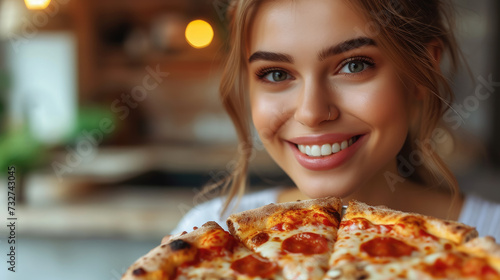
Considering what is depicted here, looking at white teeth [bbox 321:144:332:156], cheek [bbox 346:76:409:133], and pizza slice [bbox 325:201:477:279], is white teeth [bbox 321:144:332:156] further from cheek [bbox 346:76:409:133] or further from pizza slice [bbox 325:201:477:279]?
pizza slice [bbox 325:201:477:279]

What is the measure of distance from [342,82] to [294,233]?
0.42 metres

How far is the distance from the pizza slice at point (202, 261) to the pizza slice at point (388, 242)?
0.13 metres

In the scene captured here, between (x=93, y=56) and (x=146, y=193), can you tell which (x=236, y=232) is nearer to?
(x=146, y=193)

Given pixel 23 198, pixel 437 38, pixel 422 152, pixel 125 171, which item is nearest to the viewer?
pixel 437 38

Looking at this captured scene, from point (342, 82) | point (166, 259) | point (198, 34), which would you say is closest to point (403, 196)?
point (342, 82)

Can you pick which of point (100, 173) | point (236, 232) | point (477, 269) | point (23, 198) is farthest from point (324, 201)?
point (100, 173)

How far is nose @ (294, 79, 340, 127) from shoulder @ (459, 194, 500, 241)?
2.41 ft

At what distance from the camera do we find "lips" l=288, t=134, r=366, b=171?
1229 millimetres

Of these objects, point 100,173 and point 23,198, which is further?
point 100,173

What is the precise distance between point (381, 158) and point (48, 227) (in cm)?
260

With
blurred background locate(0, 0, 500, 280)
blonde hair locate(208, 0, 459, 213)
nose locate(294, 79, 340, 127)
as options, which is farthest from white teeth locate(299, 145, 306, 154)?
blurred background locate(0, 0, 500, 280)

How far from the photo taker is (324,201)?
107 cm

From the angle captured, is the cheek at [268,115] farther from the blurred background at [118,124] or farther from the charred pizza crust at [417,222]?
the blurred background at [118,124]

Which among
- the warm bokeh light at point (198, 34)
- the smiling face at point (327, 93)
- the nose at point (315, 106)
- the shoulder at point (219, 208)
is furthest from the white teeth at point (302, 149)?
the warm bokeh light at point (198, 34)
